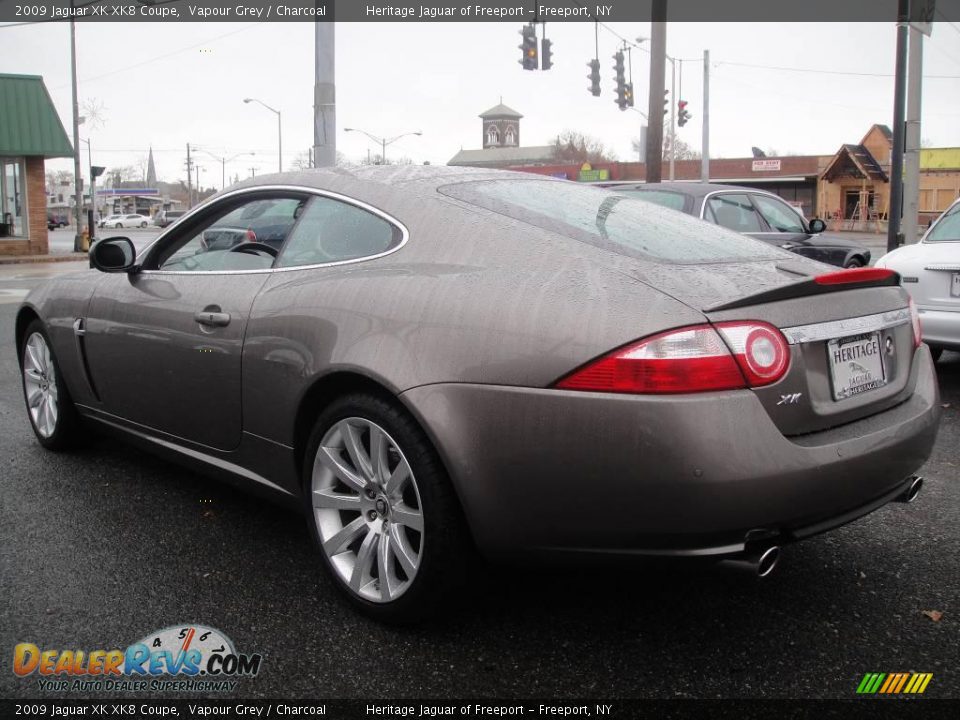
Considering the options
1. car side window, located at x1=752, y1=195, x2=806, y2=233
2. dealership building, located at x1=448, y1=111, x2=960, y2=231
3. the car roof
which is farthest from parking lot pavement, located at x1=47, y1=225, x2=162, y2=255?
dealership building, located at x1=448, y1=111, x2=960, y2=231

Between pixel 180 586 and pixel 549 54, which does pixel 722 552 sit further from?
pixel 549 54

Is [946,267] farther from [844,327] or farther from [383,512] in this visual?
[383,512]

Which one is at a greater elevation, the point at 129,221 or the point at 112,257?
the point at 112,257

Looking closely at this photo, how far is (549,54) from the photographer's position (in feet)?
71.5

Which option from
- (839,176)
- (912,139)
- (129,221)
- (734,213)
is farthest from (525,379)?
(129,221)

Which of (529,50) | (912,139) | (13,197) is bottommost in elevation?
(13,197)

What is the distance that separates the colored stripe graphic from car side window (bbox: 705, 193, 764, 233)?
6.73 meters

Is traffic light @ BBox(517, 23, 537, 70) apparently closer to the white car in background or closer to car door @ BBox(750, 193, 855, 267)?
car door @ BBox(750, 193, 855, 267)

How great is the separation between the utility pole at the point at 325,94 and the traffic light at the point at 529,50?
448 inches

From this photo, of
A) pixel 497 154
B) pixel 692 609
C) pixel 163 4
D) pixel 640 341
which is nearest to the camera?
pixel 640 341

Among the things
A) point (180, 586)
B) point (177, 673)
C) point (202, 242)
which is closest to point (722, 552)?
point (177, 673)

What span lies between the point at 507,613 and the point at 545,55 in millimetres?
20476

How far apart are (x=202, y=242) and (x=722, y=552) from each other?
261 cm

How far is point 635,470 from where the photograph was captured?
2.34m
